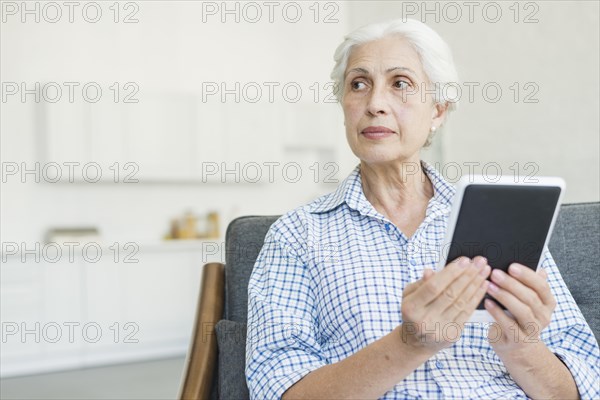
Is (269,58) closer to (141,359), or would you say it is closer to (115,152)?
(115,152)

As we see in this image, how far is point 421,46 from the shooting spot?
1409mm

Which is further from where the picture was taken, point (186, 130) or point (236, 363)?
→ point (186, 130)

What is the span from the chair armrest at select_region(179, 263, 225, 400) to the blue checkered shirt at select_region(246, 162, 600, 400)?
17 centimetres

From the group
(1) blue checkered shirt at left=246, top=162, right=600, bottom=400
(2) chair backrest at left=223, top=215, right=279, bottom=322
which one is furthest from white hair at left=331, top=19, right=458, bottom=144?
(2) chair backrest at left=223, top=215, right=279, bottom=322

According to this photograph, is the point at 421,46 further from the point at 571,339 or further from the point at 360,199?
the point at 571,339

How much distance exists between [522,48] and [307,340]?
2.20 metres

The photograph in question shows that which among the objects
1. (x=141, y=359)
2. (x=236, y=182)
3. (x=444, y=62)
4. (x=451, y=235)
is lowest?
(x=141, y=359)

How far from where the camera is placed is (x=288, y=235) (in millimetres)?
1337

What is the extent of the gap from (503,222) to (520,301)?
122 millimetres

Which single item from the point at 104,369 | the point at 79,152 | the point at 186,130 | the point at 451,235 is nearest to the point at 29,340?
the point at 104,369

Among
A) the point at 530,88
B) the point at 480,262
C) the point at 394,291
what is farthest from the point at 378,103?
the point at 530,88

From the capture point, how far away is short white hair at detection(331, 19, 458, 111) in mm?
1406

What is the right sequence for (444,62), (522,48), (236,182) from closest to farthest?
(444,62)
(522,48)
(236,182)

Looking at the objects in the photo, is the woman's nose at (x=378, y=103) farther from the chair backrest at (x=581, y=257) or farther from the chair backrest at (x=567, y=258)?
the chair backrest at (x=581, y=257)
